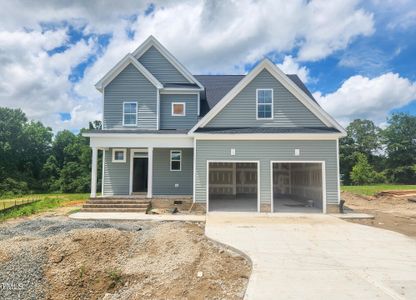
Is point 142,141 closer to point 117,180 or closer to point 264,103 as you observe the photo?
point 117,180

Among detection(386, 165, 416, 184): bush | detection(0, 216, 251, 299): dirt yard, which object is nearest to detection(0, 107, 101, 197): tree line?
detection(0, 216, 251, 299): dirt yard

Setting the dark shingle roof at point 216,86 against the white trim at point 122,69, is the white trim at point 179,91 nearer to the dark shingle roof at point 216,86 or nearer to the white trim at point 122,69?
the white trim at point 122,69

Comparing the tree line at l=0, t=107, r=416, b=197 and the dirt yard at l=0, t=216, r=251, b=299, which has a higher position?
the tree line at l=0, t=107, r=416, b=197

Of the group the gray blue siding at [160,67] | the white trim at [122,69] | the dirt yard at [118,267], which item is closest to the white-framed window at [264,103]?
the gray blue siding at [160,67]

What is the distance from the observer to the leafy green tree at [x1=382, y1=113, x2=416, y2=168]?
48031 millimetres

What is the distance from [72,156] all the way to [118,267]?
39.3 meters

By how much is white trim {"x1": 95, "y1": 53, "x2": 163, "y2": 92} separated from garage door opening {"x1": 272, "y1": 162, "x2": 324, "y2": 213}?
31.3ft

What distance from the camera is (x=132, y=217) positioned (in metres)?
12.2

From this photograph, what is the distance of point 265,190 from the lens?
1363 cm

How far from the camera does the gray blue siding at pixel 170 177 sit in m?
16.1

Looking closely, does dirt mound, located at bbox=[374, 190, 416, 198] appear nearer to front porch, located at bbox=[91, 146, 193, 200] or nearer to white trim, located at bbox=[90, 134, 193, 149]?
front porch, located at bbox=[91, 146, 193, 200]

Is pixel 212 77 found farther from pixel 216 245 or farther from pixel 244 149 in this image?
pixel 216 245

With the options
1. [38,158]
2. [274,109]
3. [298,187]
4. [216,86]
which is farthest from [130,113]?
[38,158]

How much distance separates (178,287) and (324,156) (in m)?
10.6
